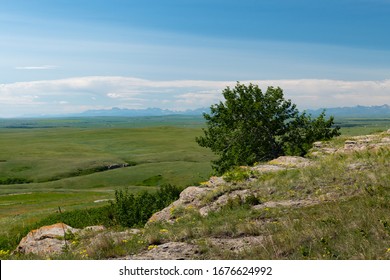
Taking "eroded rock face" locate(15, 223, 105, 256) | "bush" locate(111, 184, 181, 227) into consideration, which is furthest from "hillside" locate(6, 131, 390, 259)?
"bush" locate(111, 184, 181, 227)

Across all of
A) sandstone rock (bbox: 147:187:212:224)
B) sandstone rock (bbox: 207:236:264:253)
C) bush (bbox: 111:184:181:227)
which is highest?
sandstone rock (bbox: 207:236:264:253)

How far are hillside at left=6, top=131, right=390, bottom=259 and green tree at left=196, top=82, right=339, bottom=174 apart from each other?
19036 millimetres

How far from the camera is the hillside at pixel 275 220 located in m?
9.72

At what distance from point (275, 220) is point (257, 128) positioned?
29827 mm

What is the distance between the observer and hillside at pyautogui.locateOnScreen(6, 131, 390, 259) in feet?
31.9

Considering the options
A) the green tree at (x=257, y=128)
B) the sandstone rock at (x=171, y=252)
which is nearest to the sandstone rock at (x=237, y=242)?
the sandstone rock at (x=171, y=252)

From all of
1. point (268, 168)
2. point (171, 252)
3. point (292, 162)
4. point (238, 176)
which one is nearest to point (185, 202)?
point (238, 176)

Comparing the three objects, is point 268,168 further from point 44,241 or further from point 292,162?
point 44,241

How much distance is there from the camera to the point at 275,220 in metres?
13.5

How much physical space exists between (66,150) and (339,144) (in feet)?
533

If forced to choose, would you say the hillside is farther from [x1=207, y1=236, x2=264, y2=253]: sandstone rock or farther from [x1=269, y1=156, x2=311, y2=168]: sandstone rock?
[x1=269, y1=156, x2=311, y2=168]: sandstone rock

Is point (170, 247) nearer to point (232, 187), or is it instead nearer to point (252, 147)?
point (232, 187)

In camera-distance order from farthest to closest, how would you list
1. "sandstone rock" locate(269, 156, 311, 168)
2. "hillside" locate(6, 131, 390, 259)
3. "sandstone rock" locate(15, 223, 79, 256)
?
1. "sandstone rock" locate(269, 156, 311, 168)
2. "sandstone rock" locate(15, 223, 79, 256)
3. "hillside" locate(6, 131, 390, 259)

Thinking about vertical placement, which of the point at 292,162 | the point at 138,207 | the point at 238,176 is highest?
the point at 292,162
